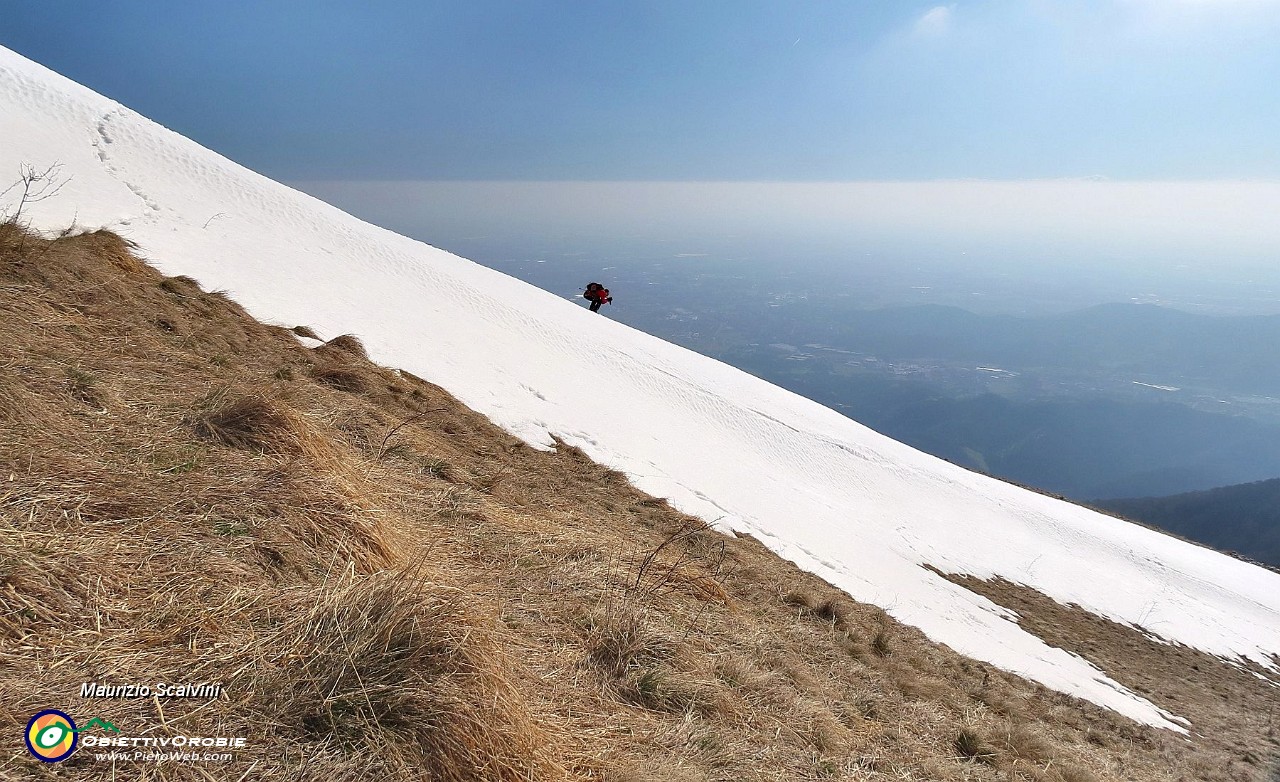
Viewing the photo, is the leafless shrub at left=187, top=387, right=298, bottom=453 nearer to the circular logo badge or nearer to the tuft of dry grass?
the tuft of dry grass

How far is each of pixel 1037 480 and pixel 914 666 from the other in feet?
579

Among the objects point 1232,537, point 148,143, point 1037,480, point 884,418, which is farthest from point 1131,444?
point 148,143

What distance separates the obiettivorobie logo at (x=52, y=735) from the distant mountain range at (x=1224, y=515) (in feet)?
310

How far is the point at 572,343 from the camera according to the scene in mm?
18875

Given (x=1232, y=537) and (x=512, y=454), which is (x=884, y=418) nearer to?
(x=1232, y=537)

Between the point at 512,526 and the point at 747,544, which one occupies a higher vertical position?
the point at 512,526

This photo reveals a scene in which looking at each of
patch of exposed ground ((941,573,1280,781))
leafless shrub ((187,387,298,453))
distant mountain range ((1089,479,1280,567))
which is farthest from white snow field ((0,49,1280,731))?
distant mountain range ((1089,479,1280,567))

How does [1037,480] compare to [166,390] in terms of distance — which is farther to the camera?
[1037,480]

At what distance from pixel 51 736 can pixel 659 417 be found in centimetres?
1426

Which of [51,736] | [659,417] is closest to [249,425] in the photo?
[51,736]

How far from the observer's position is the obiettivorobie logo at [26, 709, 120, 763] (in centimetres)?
143

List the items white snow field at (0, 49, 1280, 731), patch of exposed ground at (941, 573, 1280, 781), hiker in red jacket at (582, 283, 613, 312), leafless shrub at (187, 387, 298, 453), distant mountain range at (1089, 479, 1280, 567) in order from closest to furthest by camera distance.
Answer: leafless shrub at (187, 387, 298, 453), patch of exposed ground at (941, 573, 1280, 781), white snow field at (0, 49, 1280, 731), hiker in red jacket at (582, 283, 613, 312), distant mountain range at (1089, 479, 1280, 567)

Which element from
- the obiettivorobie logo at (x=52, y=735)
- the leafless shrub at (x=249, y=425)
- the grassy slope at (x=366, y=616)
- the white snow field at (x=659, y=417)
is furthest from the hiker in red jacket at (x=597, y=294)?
the obiettivorobie logo at (x=52, y=735)

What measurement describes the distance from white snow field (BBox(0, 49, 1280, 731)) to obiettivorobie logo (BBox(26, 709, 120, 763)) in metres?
7.97
